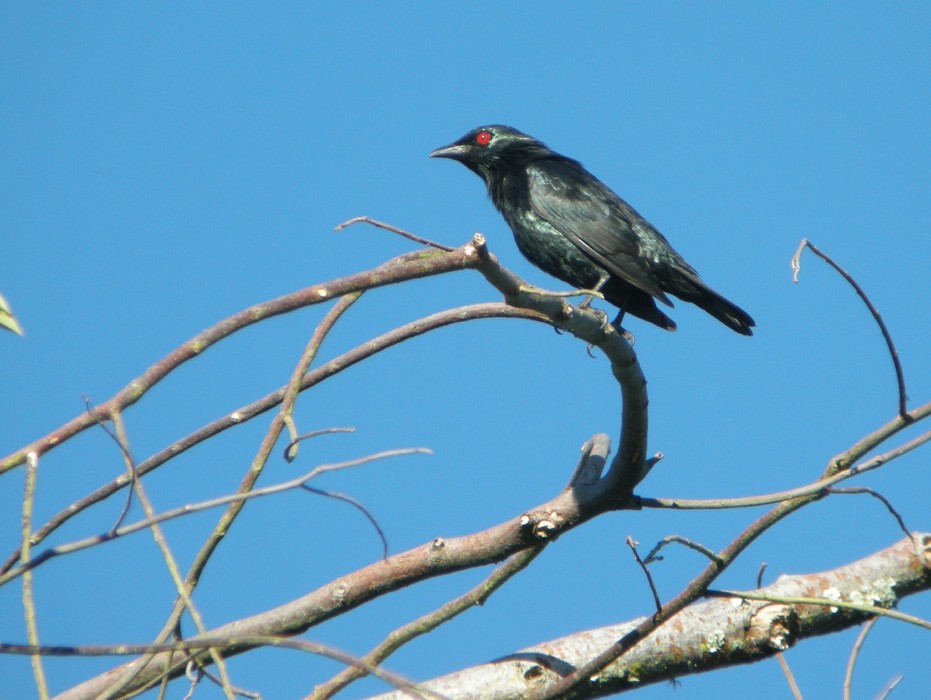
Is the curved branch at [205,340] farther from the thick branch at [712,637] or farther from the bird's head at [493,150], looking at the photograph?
the bird's head at [493,150]

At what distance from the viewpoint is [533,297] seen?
3404 millimetres

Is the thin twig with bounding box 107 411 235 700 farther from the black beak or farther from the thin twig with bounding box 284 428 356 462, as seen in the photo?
the black beak

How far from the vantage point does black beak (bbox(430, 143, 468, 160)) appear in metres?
7.61

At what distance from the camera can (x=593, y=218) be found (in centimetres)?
662

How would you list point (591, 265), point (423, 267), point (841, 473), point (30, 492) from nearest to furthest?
point (30, 492), point (423, 267), point (841, 473), point (591, 265)

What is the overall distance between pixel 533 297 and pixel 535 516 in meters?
0.83

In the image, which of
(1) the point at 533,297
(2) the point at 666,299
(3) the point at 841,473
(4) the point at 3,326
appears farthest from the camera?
(2) the point at 666,299

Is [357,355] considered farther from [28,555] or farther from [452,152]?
[452,152]

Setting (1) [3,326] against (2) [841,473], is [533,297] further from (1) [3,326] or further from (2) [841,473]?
(1) [3,326]

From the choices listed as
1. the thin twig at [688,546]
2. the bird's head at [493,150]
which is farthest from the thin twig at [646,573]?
the bird's head at [493,150]

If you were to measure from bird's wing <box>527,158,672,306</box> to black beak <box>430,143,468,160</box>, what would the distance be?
649 mm

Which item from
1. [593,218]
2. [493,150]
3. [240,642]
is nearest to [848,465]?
[240,642]

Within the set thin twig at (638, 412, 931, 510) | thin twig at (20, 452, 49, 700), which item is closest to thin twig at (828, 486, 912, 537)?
thin twig at (638, 412, 931, 510)

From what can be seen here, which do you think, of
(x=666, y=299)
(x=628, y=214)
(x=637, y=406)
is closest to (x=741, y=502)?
(x=637, y=406)
